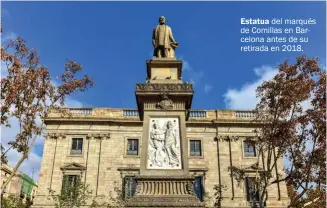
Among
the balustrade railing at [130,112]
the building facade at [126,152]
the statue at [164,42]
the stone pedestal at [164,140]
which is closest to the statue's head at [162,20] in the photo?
the statue at [164,42]

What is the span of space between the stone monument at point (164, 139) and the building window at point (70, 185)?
14.3m

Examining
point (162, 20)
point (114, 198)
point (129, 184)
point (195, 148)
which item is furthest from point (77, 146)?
point (162, 20)

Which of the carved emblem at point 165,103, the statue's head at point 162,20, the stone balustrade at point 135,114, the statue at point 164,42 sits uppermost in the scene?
the stone balustrade at point 135,114

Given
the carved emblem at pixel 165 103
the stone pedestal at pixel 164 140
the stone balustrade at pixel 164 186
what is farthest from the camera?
the carved emblem at pixel 165 103

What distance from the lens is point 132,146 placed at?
Result: 1128 inches

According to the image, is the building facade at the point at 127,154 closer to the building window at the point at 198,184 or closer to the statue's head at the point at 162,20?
the building window at the point at 198,184

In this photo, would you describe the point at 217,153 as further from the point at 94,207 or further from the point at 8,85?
the point at 8,85

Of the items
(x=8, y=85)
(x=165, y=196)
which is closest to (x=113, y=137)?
(x=8, y=85)

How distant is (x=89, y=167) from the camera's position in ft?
90.1

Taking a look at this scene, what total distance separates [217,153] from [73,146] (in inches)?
443

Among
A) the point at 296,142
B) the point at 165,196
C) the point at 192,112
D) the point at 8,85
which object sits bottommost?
the point at 165,196

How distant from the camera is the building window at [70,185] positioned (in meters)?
23.0

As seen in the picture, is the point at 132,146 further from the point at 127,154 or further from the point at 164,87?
the point at 164,87

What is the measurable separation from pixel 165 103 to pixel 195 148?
1902 cm
